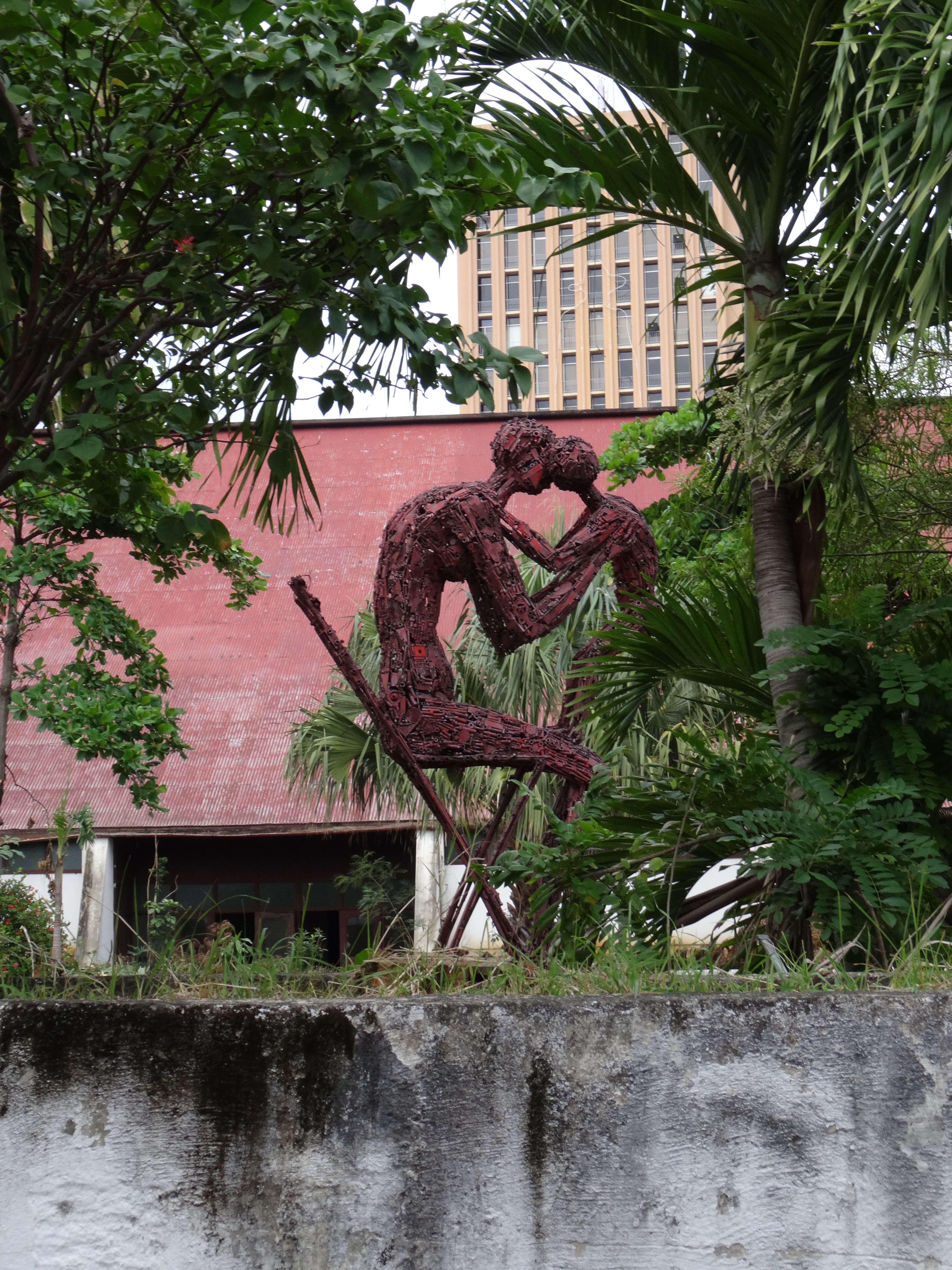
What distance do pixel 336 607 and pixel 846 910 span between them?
1170 cm

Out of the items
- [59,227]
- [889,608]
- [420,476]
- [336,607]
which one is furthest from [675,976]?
[420,476]

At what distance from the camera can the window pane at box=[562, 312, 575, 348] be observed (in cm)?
5784

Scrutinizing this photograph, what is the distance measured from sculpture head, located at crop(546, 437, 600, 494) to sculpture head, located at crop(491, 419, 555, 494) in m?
0.02

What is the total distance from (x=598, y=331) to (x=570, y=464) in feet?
181

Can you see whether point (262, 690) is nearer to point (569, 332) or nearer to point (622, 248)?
point (622, 248)

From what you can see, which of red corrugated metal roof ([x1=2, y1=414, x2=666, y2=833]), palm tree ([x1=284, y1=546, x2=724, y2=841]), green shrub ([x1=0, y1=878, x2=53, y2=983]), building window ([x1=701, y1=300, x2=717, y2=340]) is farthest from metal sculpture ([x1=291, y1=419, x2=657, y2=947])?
building window ([x1=701, y1=300, x2=717, y2=340])

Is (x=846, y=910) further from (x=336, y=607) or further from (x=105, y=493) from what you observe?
(x=336, y=607)

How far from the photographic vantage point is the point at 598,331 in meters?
58.3

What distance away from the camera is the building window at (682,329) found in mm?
54156

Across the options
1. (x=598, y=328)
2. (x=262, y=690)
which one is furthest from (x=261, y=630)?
(x=598, y=328)

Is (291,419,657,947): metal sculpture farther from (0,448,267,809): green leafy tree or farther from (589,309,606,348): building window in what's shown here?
(589,309,606,348): building window

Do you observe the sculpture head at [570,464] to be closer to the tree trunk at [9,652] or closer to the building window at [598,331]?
the tree trunk at [9,652]

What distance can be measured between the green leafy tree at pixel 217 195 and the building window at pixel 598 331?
176 ft

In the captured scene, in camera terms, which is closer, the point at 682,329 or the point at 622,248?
the point at 622,248
